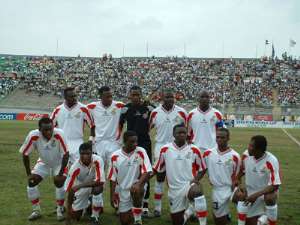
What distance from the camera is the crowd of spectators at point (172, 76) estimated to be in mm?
57959

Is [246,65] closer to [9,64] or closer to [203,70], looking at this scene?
[203,70]

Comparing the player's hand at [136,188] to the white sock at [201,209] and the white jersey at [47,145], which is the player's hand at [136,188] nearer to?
the white sock at [201,209]

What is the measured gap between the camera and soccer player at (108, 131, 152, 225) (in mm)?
8180

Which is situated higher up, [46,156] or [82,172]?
[46,156]

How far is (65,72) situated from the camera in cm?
6531

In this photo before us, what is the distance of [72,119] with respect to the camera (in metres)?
9.70

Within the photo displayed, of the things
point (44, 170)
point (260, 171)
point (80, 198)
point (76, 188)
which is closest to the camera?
point (260, 171)

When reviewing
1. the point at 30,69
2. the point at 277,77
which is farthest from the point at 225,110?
the point at 30,69

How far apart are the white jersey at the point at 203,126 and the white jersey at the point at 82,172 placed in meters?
2.29

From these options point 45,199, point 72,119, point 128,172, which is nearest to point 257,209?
point 128,172

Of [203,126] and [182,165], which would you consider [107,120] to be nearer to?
[203,126]

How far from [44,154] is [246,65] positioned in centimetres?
5970

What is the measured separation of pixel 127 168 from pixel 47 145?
1.65 metres

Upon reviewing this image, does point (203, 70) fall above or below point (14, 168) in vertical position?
above
